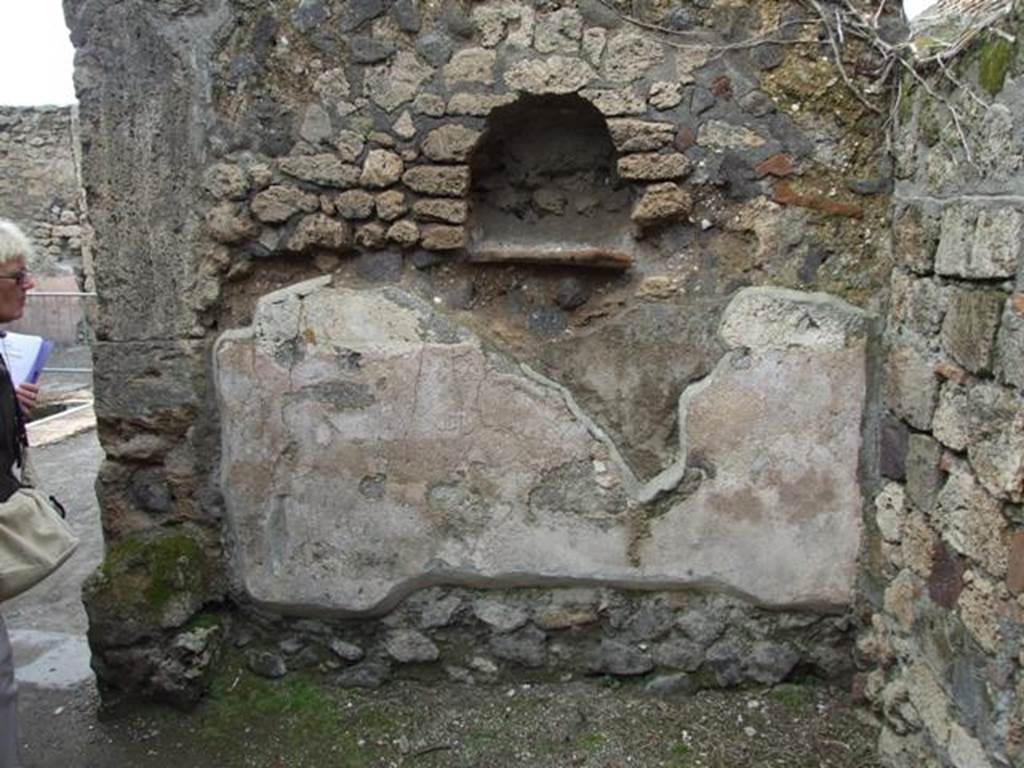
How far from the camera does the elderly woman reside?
1.97 metres

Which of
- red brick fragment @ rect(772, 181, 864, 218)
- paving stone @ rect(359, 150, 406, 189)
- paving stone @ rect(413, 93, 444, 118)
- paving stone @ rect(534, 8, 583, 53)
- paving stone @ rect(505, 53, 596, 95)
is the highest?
paving stone @ rect(534, 8, 583, 53)

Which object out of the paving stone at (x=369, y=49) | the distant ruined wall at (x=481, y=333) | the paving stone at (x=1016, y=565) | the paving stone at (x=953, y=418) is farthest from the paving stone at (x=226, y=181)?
the paving stone at (x=1016, y=565)

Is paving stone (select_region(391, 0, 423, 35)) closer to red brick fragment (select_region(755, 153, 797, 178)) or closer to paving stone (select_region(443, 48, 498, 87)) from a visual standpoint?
paving stone (select_region(443, 48, 498, 87))

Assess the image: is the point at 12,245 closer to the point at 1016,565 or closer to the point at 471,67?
the point at 471,67

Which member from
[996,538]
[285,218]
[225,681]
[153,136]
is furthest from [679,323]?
[225,681]

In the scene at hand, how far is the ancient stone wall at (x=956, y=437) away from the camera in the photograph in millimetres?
1665

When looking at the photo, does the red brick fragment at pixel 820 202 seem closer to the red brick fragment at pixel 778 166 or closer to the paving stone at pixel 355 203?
the red brick fragment at pixel 778 166

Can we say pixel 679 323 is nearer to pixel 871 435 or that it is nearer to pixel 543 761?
pixel 871 435

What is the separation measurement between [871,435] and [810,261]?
1.66 feet

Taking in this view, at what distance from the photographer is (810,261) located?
2361 mm

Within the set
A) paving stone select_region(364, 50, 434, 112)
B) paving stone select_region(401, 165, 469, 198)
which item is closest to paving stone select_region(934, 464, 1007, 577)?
paving stone select_region(401, 165, 469, 198)

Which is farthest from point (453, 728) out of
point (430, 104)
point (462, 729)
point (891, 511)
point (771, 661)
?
point (430, 104)

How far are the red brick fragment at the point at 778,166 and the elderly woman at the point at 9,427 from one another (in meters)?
1.90

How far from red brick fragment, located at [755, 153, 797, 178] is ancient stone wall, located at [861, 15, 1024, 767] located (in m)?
0.27
